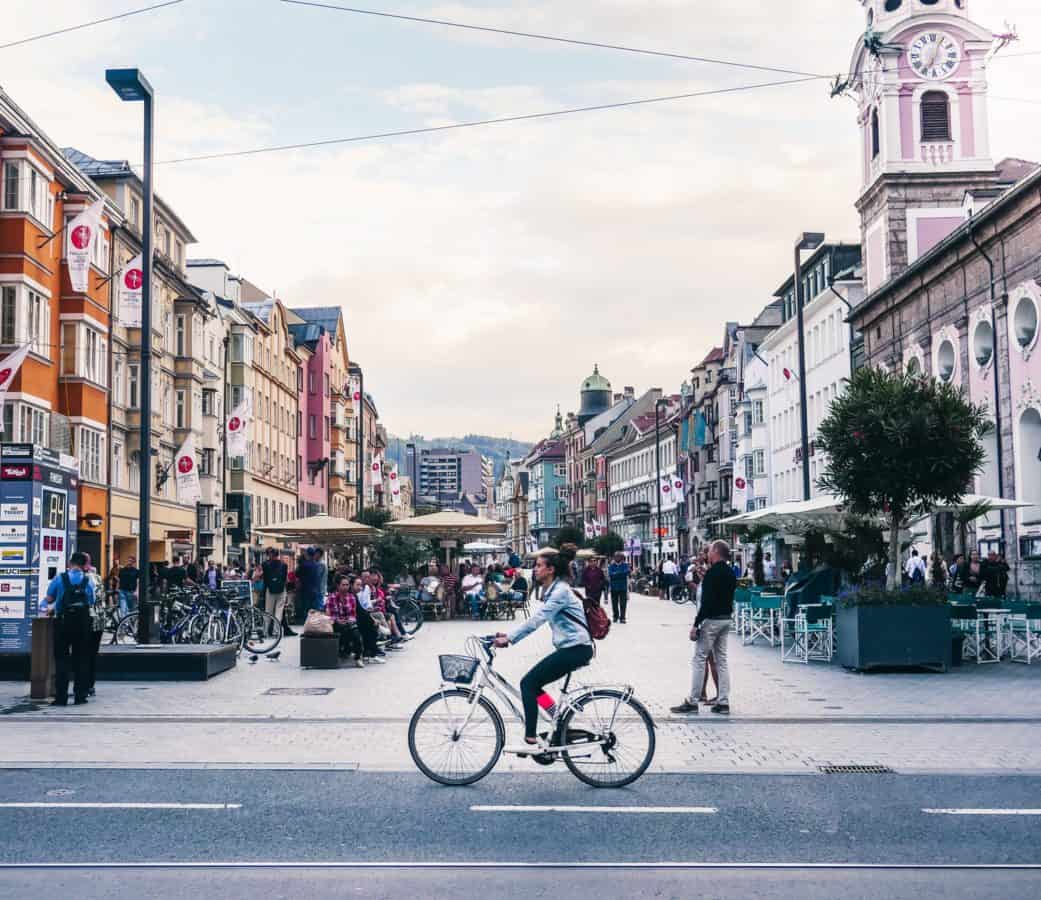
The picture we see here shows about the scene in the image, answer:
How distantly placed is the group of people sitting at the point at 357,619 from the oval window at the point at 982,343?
24807 mm

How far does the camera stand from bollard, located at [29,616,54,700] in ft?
50.5

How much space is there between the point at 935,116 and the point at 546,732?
4726 cm

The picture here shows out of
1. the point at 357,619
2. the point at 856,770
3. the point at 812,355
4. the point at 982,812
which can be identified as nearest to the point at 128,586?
the point at 357,619

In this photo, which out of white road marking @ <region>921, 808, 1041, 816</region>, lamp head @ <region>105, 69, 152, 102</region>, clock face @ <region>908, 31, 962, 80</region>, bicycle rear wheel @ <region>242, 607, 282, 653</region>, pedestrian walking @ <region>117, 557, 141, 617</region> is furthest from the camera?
clock face @ <region>908, 31, 962, 80</region>

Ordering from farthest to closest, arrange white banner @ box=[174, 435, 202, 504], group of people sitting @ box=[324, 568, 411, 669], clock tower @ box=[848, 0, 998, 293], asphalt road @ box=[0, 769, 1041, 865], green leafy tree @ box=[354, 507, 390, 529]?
green leafy tree @ box=[354, 507, 390, 529] → clock tower @ box=[848, 0, 998, 293] → white banner @ box=[174, 435, 202, 504] → group of people sitting @ box=[324, 568, 411, 669] → asphalt road @ box=[0, 769, 1041, 865]

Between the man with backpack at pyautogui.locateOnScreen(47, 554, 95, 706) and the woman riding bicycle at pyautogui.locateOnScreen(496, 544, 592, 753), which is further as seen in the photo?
the man with backpack at pyautogui.locateOnScreen(47, 554, 95, 706)

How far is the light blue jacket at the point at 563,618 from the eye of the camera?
992 cm

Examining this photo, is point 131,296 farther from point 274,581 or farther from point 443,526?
point 443,526

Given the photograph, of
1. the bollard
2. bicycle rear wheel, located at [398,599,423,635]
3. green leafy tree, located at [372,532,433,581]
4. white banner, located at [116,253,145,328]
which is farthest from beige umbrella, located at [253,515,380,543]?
the bollard

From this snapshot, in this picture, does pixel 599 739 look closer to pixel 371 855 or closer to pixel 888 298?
pixel 371 855

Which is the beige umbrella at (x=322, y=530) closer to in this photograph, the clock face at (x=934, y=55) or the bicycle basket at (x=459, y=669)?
the bicycle basket at (x=459, y=669)

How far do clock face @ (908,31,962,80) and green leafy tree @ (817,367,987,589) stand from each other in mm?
32435

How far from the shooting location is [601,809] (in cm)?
882

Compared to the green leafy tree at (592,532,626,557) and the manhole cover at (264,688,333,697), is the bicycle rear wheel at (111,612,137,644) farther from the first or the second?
the green leafy tree at (592,532,626,557)
